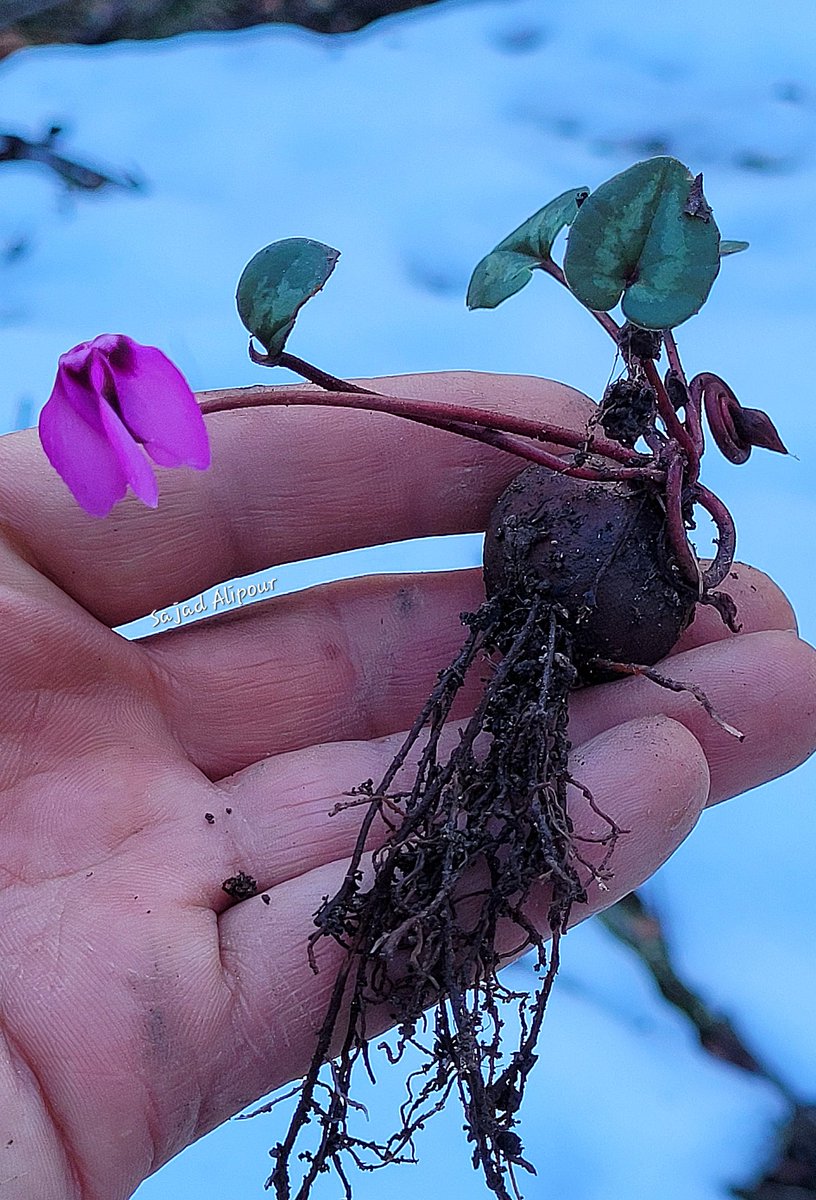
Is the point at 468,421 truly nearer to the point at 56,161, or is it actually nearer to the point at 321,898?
the point at 321,898

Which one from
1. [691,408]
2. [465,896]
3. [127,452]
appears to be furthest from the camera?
[691,408]

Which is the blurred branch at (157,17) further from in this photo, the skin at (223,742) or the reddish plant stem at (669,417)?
the reddish plant stem at (669,417)

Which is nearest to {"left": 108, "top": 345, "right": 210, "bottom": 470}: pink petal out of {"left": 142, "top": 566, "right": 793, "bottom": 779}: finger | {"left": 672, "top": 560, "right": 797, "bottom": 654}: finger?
{"left": 142, "top": 566, "right": 793, "bottom": 779}: finger

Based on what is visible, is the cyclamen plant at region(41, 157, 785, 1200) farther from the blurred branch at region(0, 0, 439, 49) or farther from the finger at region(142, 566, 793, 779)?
the blurred branch at region(0, 0, 439, 49)

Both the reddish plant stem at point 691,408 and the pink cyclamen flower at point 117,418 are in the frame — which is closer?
the pink cyclamen flower at point 117,418

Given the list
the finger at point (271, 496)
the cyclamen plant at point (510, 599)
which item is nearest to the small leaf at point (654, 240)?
the cyclamen plant at point (510, 599)

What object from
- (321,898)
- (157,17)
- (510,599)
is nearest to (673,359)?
(510,599)

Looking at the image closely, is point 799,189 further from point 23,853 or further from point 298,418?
point 23,853
